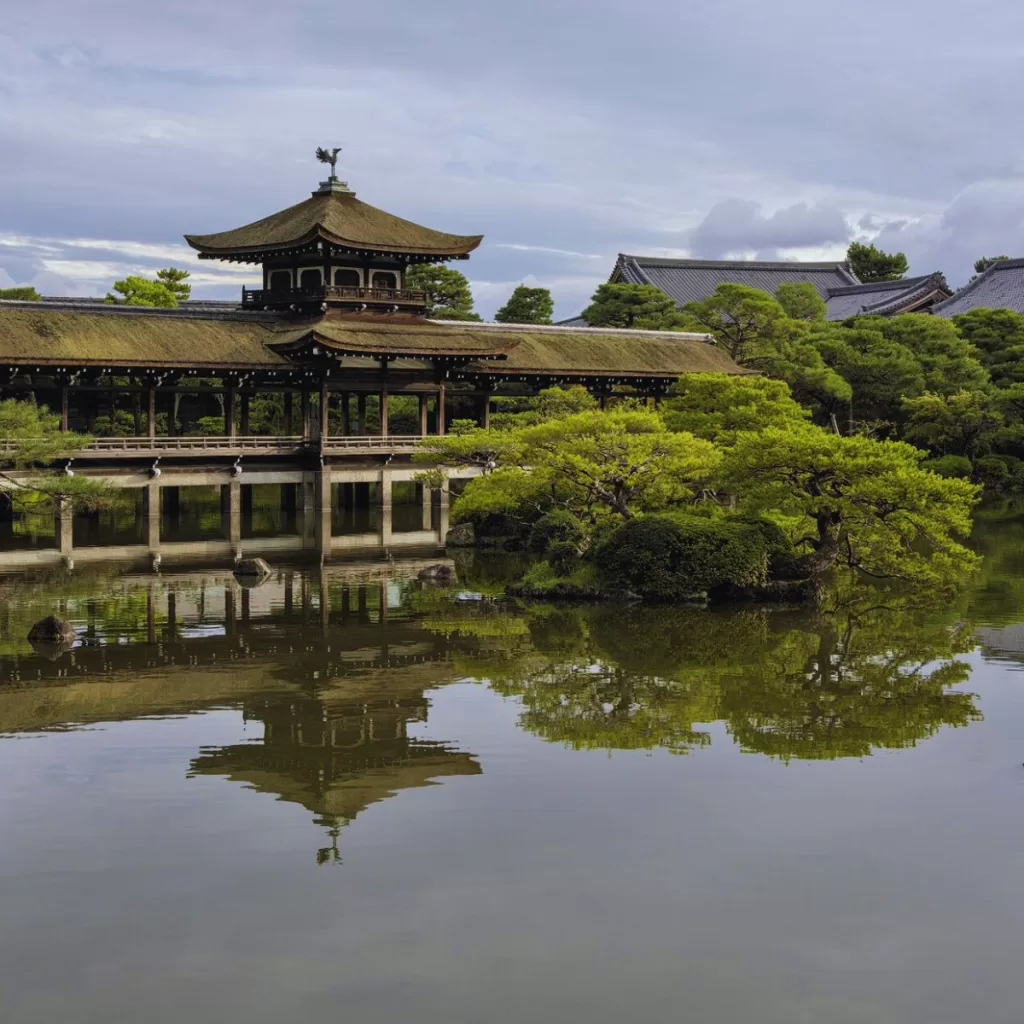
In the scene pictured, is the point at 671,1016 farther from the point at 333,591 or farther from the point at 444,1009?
the point at 333,591

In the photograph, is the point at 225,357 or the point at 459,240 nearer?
the point at 225,357

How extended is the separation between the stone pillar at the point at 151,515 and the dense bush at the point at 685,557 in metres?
13.5

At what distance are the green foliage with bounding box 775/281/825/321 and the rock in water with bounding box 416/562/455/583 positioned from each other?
114 ft

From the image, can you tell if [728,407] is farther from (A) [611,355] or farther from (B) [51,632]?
(B) [51,632]

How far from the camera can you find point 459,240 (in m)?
45.9

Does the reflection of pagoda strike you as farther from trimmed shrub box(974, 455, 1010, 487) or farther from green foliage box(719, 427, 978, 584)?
trimmed shrub box(974, 455, 1010, 487)

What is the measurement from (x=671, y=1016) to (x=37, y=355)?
2966 centimetres

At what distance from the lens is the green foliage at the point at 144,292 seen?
51.5m

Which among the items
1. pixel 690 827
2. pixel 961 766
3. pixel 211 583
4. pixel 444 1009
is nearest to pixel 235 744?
pixel 690 827

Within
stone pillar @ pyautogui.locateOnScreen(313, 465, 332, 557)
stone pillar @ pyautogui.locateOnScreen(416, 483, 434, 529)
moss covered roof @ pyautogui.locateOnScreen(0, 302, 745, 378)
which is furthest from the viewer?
stone pillar @ pyautogui.locateOnScreen(416, 483, 434, 529)

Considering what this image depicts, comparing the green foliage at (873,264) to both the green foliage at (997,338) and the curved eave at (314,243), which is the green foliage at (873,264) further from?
the curved eave at (314,243)

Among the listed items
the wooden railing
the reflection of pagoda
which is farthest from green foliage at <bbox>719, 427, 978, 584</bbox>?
the wooden railing

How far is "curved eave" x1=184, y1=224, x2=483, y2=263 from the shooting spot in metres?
41.6

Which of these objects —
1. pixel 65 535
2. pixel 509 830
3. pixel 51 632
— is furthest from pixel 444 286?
pixel 509 830
